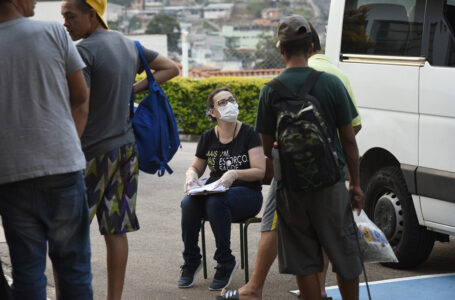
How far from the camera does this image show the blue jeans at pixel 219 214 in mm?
5598

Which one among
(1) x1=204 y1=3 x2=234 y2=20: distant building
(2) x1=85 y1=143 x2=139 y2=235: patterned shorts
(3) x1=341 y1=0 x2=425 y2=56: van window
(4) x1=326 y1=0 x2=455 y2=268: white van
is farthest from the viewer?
(1) x1=204 y1=3 x2=234 y2=20: distant building

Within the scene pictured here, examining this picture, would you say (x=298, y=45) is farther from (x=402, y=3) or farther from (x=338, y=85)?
(x=402, y=3)

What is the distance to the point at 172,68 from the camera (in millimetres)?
4801

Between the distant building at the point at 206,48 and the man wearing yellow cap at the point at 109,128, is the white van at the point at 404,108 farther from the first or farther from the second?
the distant building at the point at 206,48

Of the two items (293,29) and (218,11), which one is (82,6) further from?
(218,11)

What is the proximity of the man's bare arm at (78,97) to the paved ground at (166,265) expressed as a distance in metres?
1.95

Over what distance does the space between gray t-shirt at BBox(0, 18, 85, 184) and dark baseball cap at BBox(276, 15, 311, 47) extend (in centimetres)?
123

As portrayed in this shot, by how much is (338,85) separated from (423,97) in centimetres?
174

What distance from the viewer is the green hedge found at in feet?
57.0

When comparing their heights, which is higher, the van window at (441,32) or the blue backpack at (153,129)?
the van window at (441,32)

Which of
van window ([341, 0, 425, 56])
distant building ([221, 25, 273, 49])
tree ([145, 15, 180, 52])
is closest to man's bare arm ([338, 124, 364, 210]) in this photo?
van window ([341, 0, 425, 56])

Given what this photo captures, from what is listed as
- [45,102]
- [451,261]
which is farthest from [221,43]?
[45,102]

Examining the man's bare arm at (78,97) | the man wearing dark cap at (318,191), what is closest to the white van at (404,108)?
the man wearing dark cap at (318,191)

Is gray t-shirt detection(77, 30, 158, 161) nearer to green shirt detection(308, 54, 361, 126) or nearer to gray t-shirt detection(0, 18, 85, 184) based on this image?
gray t-shirt detection(0, 18, 85, 184)
